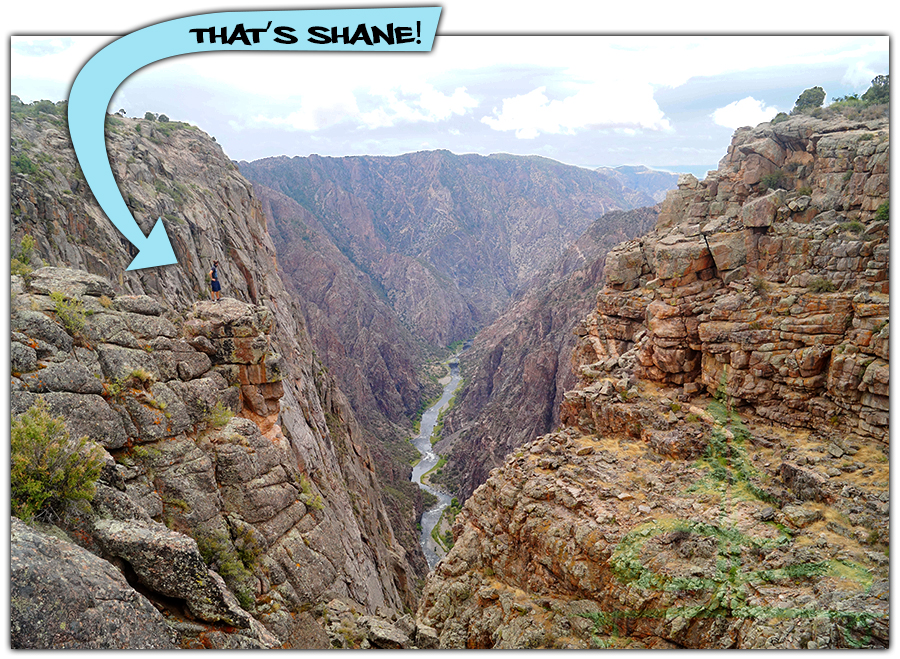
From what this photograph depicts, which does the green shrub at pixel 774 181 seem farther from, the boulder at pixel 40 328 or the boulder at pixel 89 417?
the boulder at pixel 40 328

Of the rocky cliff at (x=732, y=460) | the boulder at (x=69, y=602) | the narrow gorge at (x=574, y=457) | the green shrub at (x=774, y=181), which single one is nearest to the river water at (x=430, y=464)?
the narrow gorge at (x=574, y=457)

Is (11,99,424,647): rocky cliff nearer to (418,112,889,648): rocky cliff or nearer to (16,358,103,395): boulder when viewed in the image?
(16,358,103,395): boulder

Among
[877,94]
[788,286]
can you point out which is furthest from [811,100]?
[788,286]

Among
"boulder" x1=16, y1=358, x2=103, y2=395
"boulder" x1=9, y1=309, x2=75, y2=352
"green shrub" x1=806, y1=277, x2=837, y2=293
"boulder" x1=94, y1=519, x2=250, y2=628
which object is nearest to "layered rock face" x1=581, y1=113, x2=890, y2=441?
"green shrub" x1=806, y1=277, x2=837, y2=293

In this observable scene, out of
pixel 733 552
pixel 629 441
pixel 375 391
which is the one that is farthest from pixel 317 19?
pixel 375 391

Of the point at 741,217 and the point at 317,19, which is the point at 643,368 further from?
the point at 317,19

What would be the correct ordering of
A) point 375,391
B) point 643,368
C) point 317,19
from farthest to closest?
point 375,391
point 643,368
point 317,19
